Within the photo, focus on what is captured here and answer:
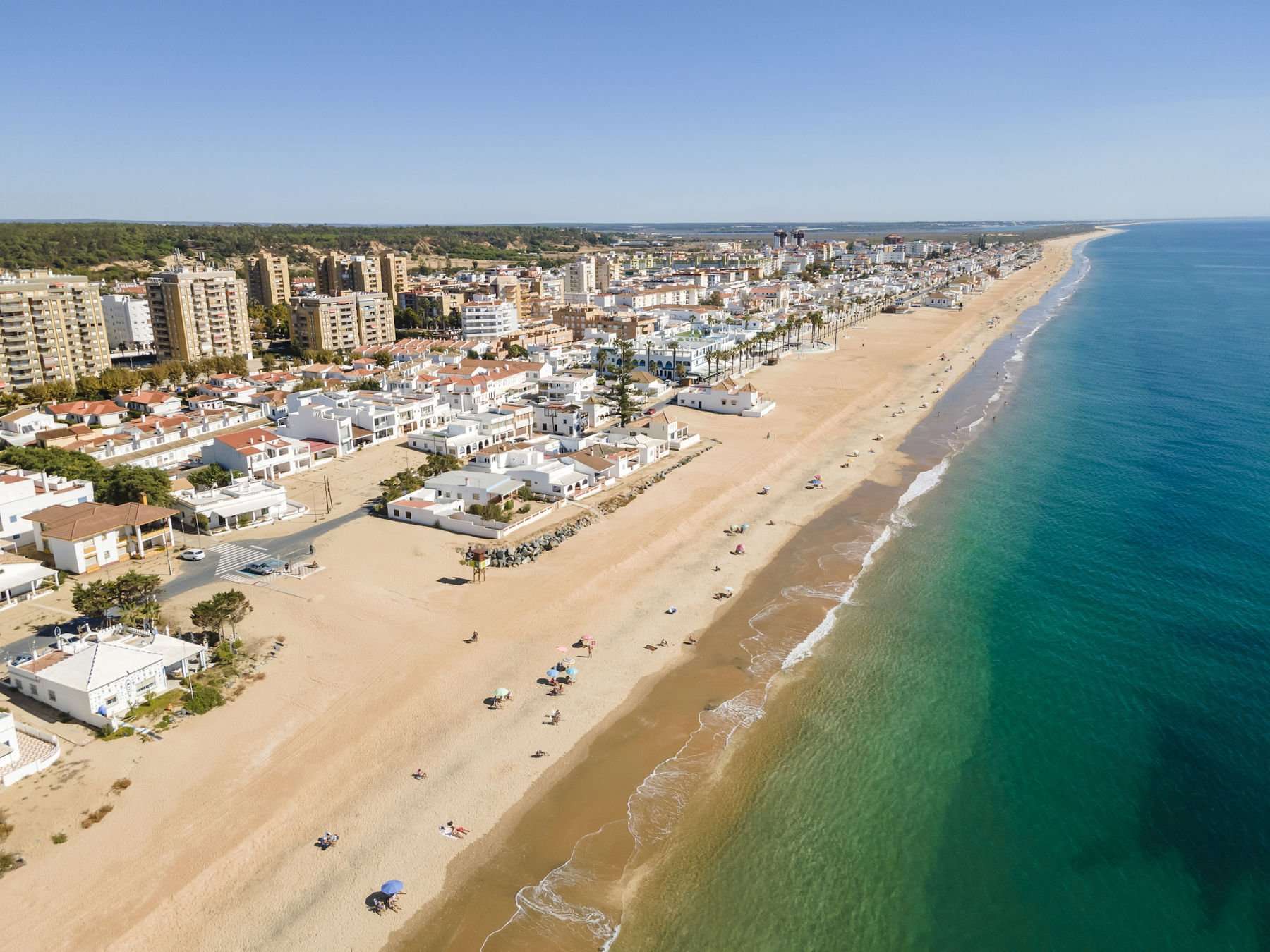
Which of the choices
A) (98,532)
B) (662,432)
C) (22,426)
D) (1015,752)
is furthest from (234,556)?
(1015,752)

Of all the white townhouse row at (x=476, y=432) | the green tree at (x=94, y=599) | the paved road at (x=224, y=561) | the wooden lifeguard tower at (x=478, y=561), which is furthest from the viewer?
the white townhouse row at (x=476, y=432)

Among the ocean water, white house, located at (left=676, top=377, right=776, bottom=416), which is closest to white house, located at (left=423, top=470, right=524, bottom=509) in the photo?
the ocean water

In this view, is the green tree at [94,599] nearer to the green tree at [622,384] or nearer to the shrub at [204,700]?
the shrub at [204,700]

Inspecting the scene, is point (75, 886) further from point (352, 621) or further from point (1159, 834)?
point (1159, 834)

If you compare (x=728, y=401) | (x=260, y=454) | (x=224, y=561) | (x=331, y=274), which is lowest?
(x=224, y=561)

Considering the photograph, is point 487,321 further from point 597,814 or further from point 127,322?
point 597,814

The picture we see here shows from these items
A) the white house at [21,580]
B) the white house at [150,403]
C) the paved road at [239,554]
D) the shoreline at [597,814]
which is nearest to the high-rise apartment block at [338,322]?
the white house at [150,403]
